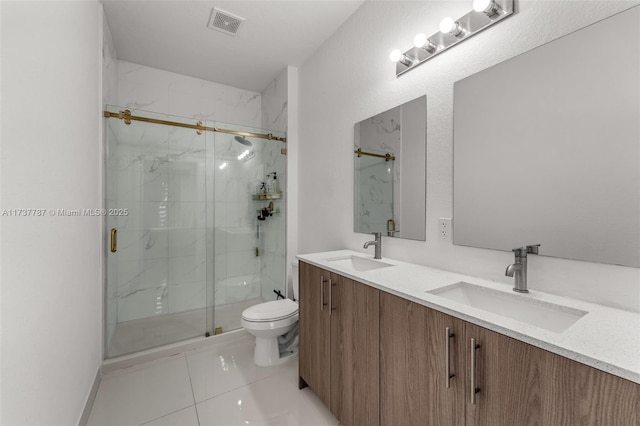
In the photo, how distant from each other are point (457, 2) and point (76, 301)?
241 cm

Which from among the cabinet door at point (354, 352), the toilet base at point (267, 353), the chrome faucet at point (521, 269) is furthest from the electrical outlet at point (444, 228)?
the toilet base at point (267, 353)

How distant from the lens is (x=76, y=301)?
4.61ft

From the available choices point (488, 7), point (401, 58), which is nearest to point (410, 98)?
point (401, 58)

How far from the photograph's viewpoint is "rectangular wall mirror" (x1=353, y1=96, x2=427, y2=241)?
5.07 feet

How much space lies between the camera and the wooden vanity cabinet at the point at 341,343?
1224 millimetres

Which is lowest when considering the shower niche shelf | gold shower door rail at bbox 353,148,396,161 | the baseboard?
the baseboard

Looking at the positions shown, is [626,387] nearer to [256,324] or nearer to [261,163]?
[256,324]

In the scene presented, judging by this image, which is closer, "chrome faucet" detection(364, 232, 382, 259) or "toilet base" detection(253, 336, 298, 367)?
"chrome faucet" detection(364, 232, 382, 259)

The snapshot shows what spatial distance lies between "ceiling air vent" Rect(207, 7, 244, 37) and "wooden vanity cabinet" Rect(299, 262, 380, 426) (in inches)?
76.5

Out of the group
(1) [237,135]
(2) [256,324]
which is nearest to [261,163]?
(1) [237,135]

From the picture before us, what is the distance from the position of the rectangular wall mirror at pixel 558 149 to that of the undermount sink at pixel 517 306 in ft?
0.66

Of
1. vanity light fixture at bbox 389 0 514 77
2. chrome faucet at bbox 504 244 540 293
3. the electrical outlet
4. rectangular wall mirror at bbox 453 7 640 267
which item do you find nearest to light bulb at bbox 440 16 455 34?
vanity light fixture at bbox 389 0 514 77

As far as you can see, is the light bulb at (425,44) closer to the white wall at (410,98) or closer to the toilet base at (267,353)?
the white wall at (410,98)

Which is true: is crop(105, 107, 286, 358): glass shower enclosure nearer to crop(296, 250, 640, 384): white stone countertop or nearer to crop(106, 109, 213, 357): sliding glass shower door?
crop(106, 109, 213, 357): sliding glass shower door
